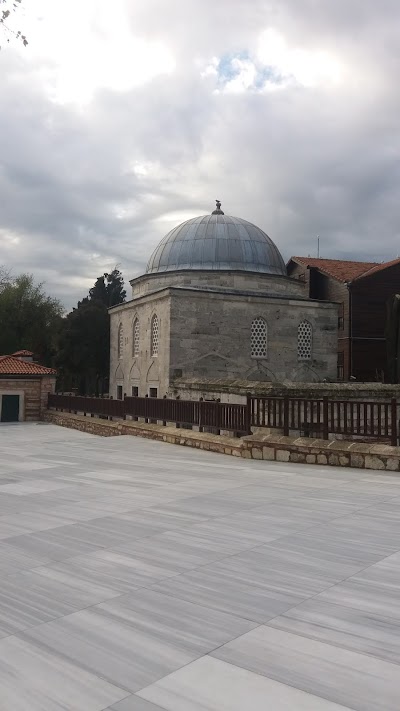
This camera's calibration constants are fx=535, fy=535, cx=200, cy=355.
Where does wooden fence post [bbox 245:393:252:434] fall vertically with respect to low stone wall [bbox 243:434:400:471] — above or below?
above

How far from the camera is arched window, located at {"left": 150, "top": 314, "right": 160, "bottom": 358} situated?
24.2m

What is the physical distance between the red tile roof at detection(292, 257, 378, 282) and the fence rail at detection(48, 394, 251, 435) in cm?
1776

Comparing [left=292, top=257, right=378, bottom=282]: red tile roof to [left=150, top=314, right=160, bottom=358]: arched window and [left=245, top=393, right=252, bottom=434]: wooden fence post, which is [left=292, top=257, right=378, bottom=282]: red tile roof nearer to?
[left=150, top=314, right=160, bottom=358]: arched window

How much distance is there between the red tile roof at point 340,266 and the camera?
3272 centimetres

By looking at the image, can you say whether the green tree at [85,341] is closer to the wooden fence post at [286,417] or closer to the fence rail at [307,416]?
the fence rail at [307,416]

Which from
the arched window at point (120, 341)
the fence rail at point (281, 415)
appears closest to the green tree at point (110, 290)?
the arched window at point (120, 341)

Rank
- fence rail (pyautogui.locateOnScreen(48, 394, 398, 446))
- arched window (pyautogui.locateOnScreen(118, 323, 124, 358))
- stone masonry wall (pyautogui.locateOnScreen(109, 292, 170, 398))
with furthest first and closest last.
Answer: arched window (pyautogui.locateOnScreen(118, 323, 124, 358)) → stone masonry wall (pyautogui.locateOnScreen(109, 292, 170, 398)) → fence rail (pyautogui.locateOnScreen(48, 394, 398, 446))

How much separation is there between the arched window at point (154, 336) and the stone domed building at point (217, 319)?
0.05m

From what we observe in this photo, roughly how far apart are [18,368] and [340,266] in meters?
21.3

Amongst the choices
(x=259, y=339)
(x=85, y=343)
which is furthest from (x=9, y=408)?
(x=259, y=339)

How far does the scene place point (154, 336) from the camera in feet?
80.1

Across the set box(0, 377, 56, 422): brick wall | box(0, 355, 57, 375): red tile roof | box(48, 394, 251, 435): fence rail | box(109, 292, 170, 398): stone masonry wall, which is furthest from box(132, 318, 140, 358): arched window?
box(48, 394, 251, 435): fence rail

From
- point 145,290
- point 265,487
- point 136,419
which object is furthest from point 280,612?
point 145,290

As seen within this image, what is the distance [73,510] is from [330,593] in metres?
3.41
